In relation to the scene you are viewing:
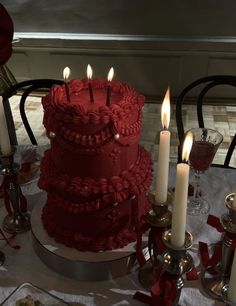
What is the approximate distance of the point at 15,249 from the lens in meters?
0.89

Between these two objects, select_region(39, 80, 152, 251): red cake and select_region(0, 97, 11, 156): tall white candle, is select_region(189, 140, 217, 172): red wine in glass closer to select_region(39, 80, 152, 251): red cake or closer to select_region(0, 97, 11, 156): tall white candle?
select_region(39, 80, 152, 251): red cake

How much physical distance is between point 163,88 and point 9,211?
2350 millimetres

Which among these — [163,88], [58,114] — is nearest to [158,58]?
[163,88]

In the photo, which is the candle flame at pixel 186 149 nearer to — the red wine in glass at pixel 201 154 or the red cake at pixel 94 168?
the red cake at pixel 94 168

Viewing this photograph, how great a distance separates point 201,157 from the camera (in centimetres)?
98

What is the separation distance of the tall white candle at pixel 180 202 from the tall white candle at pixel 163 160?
48 millimetres

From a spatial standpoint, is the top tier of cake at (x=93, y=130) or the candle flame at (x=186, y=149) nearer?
the candle flame at (x=186, y=149)

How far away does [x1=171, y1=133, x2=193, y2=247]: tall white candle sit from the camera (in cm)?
54

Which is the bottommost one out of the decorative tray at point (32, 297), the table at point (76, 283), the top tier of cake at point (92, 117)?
the table at point (76, 283)

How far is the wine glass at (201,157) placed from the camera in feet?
3.23

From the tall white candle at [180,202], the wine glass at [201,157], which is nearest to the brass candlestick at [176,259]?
the tall white candle at [180,202]

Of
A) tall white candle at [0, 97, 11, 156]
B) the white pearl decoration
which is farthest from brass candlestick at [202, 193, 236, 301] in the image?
tall white candle at [0, 97, 11, 156]

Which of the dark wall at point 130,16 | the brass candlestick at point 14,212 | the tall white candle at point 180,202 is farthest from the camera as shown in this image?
the dark wall at point 130,16

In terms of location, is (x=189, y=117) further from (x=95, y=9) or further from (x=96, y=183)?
(x=96, y=183)
